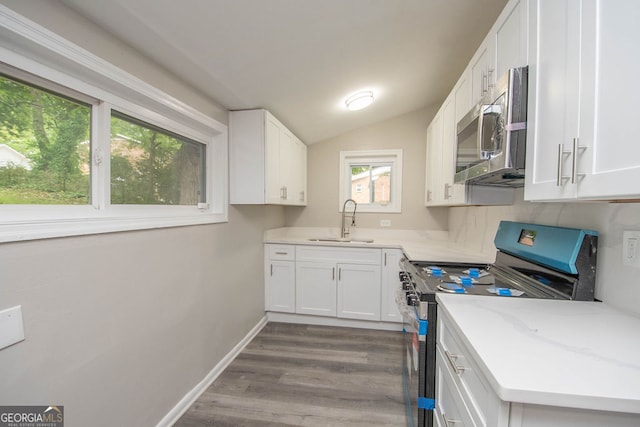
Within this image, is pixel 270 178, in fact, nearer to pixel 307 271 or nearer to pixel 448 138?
pixel 307 271

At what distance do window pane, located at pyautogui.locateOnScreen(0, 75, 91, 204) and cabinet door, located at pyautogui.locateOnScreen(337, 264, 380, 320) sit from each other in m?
2.26

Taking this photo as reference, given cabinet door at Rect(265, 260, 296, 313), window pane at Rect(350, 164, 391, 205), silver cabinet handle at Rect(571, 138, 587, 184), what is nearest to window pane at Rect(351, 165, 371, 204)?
window pane at Rect(350, 164, 391, 205)

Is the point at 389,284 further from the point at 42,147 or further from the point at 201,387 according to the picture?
the point at 42,147

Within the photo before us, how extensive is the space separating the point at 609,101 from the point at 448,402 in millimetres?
1143

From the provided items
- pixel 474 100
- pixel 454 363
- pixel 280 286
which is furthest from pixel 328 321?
pixel 474 100

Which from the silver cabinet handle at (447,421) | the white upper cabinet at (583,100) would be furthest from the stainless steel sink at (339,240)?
the white upper cabinet at (583,100)

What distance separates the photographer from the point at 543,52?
95 cm

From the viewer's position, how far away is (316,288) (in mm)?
2904

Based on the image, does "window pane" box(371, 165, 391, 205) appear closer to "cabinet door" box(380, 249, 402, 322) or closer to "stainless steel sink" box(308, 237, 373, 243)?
"stainless steel sink" box(308, 237, 373, 243)

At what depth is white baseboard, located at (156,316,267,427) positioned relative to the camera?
159 centimetres

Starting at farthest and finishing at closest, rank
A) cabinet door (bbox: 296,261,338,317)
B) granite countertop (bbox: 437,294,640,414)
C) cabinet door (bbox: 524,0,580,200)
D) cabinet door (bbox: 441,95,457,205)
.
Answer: cabinet door (bbox: 296,261,338,317) → cabinet door (bbox: 441,95,457,205) → cabinet door (bbox: 524,0,580,200) → granite countertop (bbox: 437,294,640,414)

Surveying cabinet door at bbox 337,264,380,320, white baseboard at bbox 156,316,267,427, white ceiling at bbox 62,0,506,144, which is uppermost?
white ceiling at bbox 62,0,506,144

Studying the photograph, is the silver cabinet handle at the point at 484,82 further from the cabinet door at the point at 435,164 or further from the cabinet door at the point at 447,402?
the cabinet door at the point at 447,402

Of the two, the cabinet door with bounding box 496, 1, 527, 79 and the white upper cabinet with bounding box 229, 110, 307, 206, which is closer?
the cabinet door with bounding box 496, 1, 527, 79
